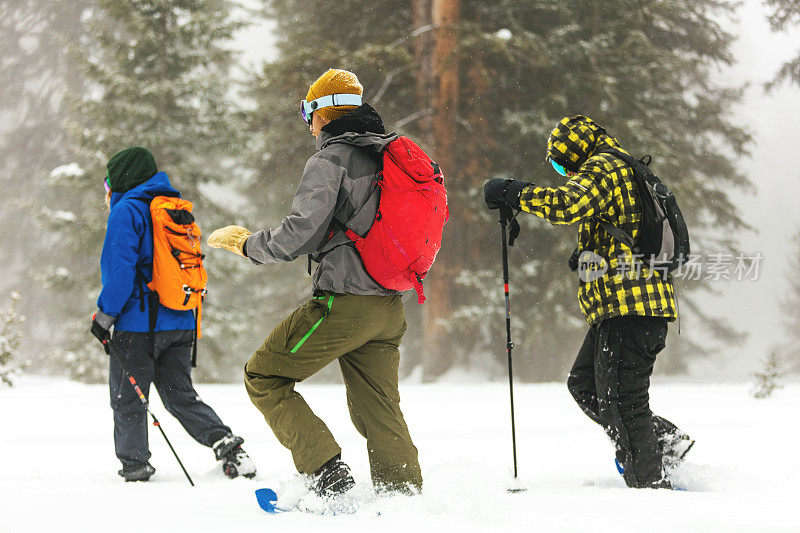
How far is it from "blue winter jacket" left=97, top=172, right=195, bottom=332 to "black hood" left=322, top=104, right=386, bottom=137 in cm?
172

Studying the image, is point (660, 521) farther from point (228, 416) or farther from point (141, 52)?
point (141, 52)

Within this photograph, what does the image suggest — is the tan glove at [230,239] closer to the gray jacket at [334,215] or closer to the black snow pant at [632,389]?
the gray jacket at [334,215]

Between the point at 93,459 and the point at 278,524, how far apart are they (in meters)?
3.13

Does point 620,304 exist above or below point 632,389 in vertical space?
above

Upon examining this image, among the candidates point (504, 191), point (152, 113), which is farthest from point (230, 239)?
point (152, 113)

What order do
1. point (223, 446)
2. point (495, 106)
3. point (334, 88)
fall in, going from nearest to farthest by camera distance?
point (334, 88)
point (223, 446)
point (495, 106)

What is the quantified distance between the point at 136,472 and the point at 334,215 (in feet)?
7.71

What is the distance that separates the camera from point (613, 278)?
3697 millimetres

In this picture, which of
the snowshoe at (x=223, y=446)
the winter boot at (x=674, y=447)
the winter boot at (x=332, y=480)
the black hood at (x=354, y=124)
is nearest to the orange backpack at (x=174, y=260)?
the snowshoe at (x=223, y=446)

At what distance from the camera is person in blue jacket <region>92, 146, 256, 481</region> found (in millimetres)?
4121

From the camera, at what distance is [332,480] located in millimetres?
2998

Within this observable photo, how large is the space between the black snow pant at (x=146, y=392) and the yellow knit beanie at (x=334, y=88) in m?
1.97

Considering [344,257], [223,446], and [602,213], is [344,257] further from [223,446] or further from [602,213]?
[223,446]

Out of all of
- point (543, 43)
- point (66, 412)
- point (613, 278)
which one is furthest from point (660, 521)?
point (543, 43)
